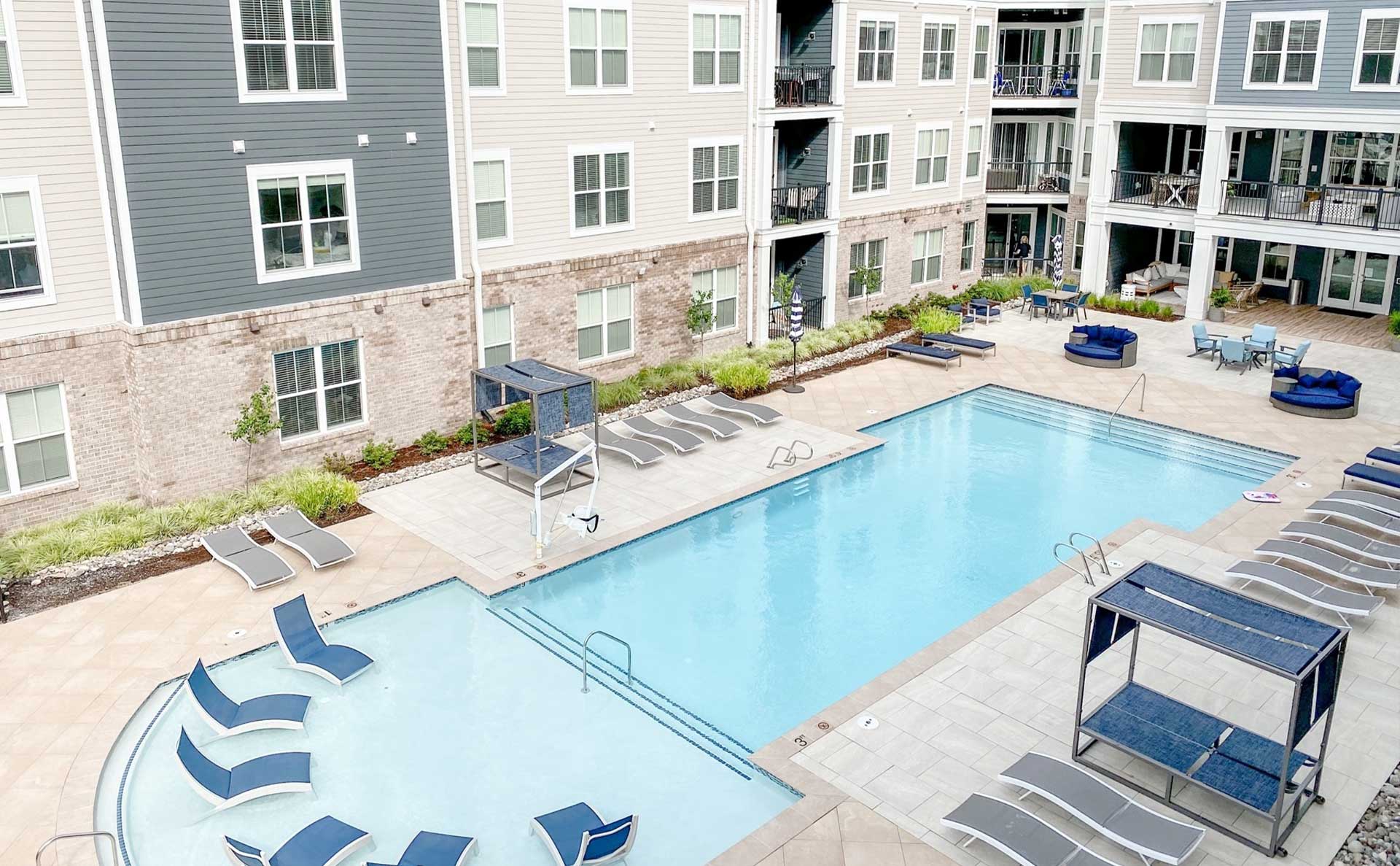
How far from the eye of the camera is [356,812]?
1222 centimetres

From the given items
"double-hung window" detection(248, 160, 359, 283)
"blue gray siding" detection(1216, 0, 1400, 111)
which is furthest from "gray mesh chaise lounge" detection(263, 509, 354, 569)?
"blue gray siding" detection(1216, 0, 1400, 111)

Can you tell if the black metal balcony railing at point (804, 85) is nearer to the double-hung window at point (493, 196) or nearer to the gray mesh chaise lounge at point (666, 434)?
the double-hung window at point (493, 196)

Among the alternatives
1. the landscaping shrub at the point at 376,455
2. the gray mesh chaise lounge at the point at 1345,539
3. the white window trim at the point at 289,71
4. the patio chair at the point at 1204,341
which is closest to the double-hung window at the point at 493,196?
the white window trim at the point at 289,71

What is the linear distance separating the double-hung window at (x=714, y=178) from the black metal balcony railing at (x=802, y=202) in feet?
7.44

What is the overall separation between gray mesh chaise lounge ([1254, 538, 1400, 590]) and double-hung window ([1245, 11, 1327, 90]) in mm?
17484

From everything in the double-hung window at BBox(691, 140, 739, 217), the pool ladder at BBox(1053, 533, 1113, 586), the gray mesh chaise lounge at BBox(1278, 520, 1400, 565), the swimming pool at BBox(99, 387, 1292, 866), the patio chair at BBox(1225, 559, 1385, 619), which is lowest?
the swimming pool at BBox(99, 387, 1292, 866)

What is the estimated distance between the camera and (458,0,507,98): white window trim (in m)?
21.3

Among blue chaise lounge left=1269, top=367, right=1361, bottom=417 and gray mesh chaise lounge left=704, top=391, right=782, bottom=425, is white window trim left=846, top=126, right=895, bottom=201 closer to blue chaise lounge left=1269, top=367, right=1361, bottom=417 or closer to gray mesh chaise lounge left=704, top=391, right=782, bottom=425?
gray mesh chaise lounge left=704, top=391, right=782, bottom=425

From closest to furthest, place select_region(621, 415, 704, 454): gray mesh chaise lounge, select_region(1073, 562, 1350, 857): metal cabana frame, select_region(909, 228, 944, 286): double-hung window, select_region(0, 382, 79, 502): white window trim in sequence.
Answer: select_region(1073, 562, 1350, 857): metal cabana frame → select_region(0, 382, 79, 502): white window trim → select_region(621, 415, 704, 454): gray mesh chaise lounge → select_region(909, 228, 944, 286): double-hung window

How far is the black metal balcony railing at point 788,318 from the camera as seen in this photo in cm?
2984

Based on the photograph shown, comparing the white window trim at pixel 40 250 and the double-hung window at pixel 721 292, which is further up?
the white window trim at pixel 40 250

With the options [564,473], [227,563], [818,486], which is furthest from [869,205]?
[227,563]

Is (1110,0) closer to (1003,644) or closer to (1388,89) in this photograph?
(1388,89)

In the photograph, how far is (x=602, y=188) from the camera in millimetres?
24469
